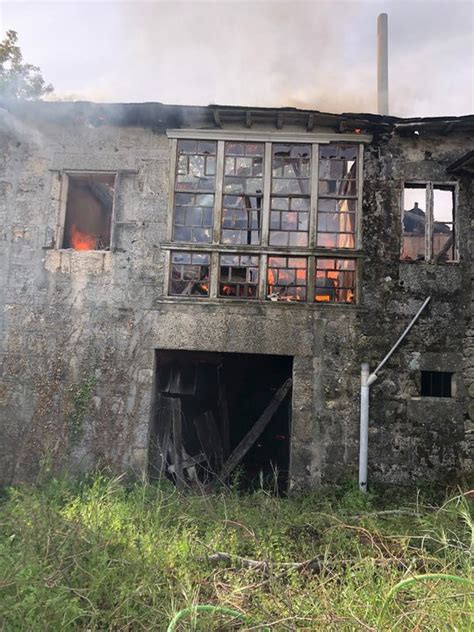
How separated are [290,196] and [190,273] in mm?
2303

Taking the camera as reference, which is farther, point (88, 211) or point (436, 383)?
point (88, 211)

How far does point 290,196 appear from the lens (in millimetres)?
8633

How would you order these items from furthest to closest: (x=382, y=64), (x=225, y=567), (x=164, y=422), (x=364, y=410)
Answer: (x=382, y=64)
(x=164, y=422)
(x=364, y=410)
(x=225, y=567)

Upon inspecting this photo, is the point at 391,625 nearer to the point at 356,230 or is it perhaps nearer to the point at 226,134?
the point at 356,230

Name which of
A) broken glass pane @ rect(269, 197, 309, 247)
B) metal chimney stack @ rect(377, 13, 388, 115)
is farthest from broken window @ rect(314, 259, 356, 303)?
metal chimney stack @ rect(377, 13, 388, 115)

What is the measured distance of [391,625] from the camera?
395 cm

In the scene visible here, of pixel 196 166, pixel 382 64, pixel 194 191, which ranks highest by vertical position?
pixel 382 64

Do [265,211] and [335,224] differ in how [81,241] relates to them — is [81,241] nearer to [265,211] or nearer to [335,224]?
[265,211]

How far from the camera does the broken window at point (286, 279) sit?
28.0 feet

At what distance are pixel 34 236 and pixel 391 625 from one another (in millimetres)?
7898

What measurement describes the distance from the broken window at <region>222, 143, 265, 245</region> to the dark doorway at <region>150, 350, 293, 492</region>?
2.31 metres

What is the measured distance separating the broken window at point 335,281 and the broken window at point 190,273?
2.01 m

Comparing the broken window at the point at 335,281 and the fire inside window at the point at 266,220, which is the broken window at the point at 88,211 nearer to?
the fire inside window at the point at 266,220

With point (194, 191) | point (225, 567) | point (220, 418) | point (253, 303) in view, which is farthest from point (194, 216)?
point (225, 567)
